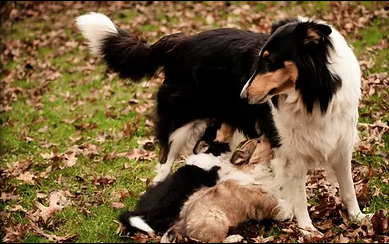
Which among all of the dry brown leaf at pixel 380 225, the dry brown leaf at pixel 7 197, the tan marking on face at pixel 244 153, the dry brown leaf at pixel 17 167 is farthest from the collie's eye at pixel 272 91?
the dry brown leaf at pixel 17 167

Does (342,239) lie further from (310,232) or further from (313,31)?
(313,31)

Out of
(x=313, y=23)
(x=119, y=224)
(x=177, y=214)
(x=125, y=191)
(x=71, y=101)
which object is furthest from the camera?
(x=71, y=101)

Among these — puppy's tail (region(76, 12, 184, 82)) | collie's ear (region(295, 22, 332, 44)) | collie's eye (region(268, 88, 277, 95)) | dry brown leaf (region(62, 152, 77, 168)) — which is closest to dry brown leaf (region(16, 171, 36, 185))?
dry brown leaf (region(62, 152, 77, 168))

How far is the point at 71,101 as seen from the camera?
32.6 feet

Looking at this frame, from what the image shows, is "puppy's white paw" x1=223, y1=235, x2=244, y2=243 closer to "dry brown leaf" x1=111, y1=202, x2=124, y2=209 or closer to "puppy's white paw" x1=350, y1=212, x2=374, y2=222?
"puppy's white paw" x1=350, y1=212, x2=374, y2=222

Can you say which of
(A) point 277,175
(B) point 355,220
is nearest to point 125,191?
(A) point 277,175

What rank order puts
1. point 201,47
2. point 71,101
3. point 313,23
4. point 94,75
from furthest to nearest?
point 94,75 → point 71,101 → point 201,47 → point 313,23

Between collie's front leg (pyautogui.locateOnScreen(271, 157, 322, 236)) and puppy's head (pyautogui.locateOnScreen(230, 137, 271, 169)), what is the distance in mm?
126

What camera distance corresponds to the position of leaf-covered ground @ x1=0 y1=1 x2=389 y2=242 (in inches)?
197

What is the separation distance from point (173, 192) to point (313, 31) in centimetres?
161

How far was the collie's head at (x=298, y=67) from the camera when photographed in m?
4.12

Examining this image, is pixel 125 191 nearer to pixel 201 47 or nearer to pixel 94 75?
pixel 201 47

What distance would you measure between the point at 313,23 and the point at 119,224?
2.21 meters

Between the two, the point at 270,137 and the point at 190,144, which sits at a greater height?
the point at 270,137
